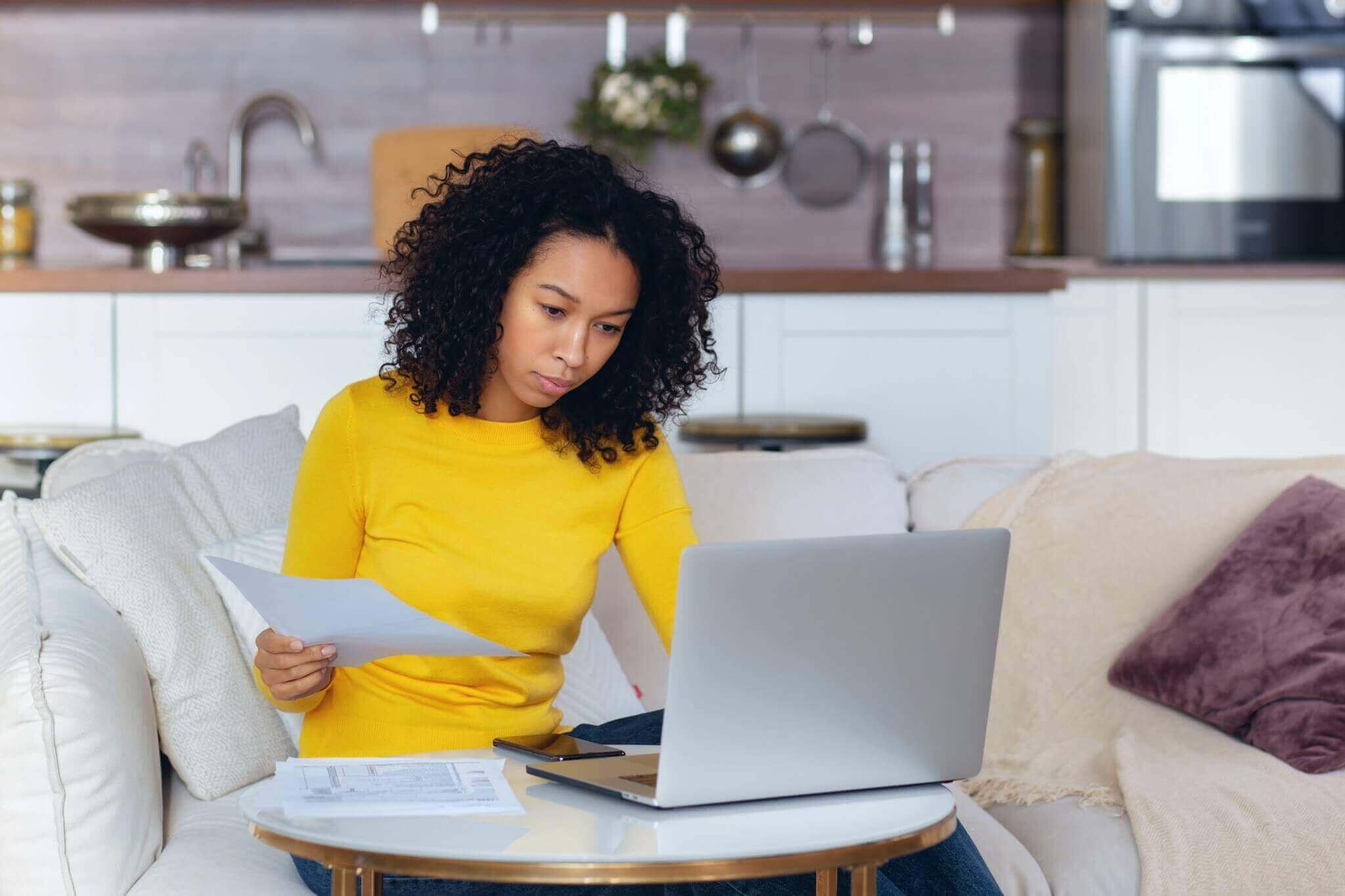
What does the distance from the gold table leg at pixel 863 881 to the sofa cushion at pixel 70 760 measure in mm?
718

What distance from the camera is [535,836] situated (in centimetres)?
105

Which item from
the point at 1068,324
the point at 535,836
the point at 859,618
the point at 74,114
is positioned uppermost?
the point at 74,114

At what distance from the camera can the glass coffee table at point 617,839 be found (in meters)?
1.00

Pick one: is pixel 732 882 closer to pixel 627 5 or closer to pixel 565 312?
pixel 565 312

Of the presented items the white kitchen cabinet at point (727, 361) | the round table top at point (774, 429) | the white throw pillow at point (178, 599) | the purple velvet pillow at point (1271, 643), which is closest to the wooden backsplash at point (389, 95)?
the white kitchen cabinet at point (727, 361)

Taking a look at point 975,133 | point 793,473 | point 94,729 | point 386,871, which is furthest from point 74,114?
point 386,871

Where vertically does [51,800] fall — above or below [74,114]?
below

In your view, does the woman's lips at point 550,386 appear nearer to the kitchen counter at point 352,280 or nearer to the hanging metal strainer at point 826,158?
the kitchen counter at point 352,280

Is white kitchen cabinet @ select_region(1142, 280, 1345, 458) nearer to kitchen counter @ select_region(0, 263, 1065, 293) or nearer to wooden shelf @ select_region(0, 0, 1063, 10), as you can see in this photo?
kitchen counter @ select_region(0, 263, 1065, 293)

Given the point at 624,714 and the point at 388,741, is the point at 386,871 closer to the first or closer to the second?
the point at 388,741

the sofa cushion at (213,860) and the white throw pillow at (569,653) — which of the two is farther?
the white throw pillow at (569,653)

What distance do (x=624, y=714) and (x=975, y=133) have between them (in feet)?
9.62

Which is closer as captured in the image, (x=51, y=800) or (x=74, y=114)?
(x=51, y=800)

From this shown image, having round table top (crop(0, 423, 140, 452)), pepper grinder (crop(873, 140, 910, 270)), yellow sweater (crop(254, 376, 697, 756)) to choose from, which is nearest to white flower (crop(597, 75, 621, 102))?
pepper grinder (crop(873, 140, 910, 270))
